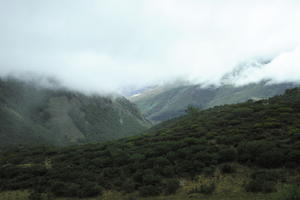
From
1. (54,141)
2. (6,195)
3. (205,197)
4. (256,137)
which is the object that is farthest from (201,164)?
(54,141)

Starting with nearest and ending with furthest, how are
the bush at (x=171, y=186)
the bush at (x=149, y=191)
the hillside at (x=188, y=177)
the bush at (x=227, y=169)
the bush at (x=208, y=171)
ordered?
the hillside at (x=188, y=177), the bush at (x=149, y=191), the bush at (x=171, y=186), the bush at (x=208, y=171), the bush at (x=227, y=169)

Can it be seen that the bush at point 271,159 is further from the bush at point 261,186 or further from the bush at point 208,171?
the bush at point 208,171

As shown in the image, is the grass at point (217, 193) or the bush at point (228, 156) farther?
the bush at point (228, 156)

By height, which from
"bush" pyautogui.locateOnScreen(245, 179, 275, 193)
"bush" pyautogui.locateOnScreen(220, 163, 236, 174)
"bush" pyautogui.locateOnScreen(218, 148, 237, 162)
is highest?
"bush" pyautogui.locateOnScreen(218, 148, 237, 162)

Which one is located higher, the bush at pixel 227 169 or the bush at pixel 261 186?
the bush at pixel 227 169

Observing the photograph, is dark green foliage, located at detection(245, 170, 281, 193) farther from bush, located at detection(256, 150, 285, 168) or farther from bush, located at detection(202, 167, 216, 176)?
bush, located at detection(202, 167, 216, 176)

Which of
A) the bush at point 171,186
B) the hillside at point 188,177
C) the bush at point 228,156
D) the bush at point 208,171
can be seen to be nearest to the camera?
the hillside at point 188,177

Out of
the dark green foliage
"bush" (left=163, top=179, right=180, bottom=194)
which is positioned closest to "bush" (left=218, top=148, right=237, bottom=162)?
the dark green foliage

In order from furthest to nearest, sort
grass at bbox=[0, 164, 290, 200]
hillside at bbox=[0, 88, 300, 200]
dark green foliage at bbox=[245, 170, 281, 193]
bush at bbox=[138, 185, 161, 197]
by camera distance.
Result: bush at bbox=[138, 185, 161, 197]
hillside at bbox=[0, 88, 300, 200]
dark green foliage at bbox=[245, 170, 281, 193]
grass at bbox=[0, 164, 290, 200]

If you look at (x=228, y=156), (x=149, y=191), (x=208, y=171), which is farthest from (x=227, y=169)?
(x=149, y=191)

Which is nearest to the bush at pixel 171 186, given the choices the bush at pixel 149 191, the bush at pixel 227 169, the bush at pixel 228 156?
the bush at pixel 149 191

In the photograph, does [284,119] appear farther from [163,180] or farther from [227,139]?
[163,180]

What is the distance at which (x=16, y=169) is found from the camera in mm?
22203

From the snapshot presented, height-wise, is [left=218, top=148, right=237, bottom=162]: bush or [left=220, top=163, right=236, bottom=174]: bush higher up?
[left=218, top=148, right=237, bottom=162]: bush
